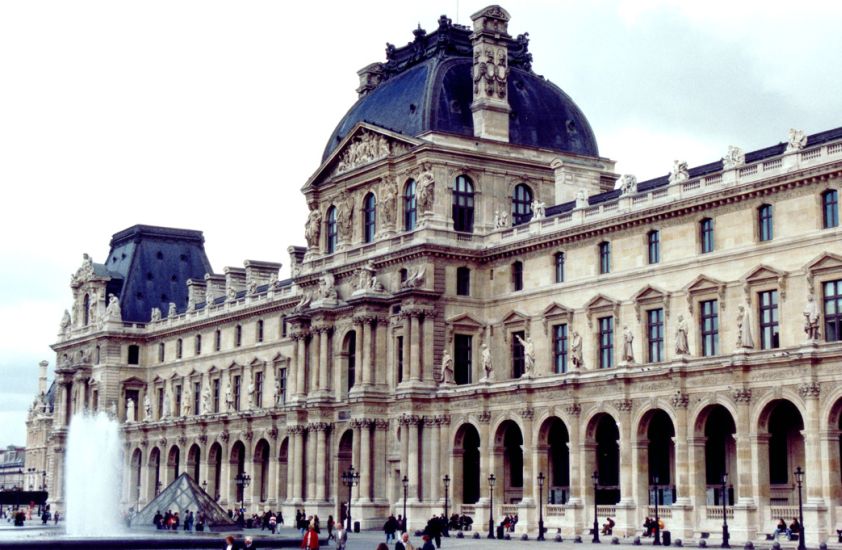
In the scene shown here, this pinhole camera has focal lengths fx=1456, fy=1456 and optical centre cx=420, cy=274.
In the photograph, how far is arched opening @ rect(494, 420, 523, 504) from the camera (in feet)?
242

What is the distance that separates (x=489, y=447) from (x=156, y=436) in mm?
48205

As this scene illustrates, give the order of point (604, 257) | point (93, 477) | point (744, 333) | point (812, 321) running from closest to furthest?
point (812, 321), point (744, 333), point (604, 257), point (93, 477)

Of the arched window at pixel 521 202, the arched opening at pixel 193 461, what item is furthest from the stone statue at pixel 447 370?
the arched opening at pixel 193 461

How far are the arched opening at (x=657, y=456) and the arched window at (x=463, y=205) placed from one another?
18.1 m

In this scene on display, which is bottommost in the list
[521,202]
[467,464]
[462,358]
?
[467,464]

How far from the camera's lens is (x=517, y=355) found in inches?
3086

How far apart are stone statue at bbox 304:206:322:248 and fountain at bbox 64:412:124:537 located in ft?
63.7

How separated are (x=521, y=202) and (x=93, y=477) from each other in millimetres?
31602

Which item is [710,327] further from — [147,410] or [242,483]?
[147,410]

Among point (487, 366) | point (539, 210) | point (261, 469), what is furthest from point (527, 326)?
point (261, 469)

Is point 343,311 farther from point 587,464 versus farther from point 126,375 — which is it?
point 126,375

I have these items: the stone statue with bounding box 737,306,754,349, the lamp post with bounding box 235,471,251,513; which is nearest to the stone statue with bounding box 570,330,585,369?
the stone statue with bounding box 737,306,754,349

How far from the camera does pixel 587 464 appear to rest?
221 feet

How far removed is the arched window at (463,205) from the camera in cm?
8119
